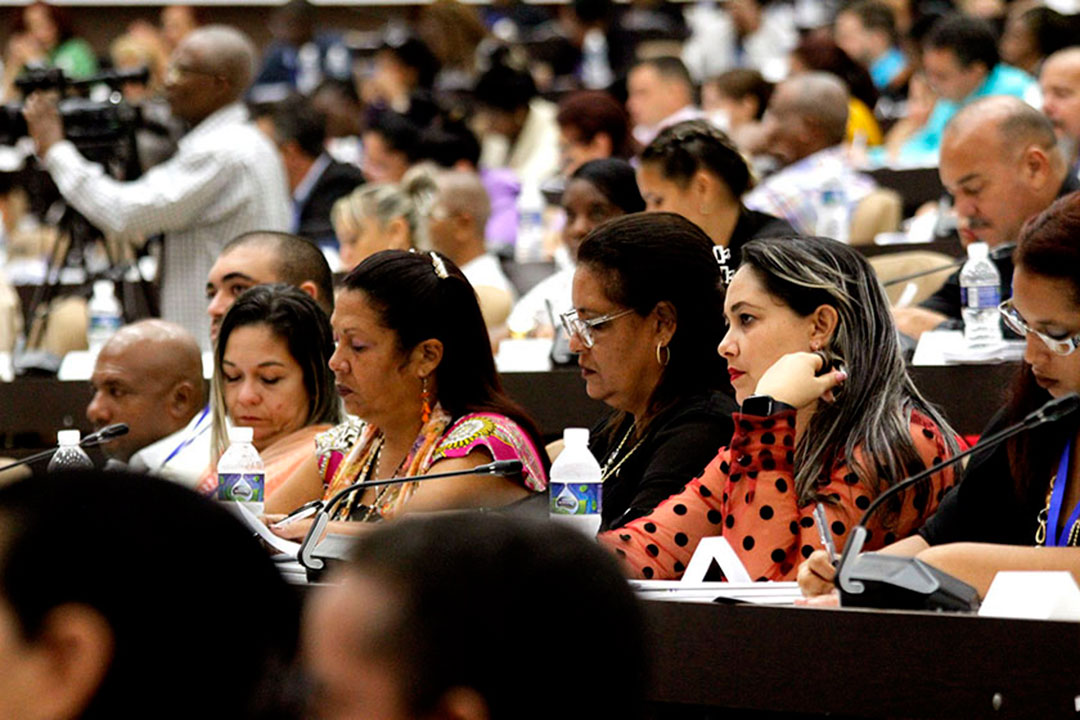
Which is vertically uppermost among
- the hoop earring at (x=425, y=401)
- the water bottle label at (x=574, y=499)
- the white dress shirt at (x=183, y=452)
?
the hoop earring at (x=425, y=401)

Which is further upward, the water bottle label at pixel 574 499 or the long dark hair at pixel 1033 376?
the long dark hair at pixel 1033 376

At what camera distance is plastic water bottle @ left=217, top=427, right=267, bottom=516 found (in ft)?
10.2

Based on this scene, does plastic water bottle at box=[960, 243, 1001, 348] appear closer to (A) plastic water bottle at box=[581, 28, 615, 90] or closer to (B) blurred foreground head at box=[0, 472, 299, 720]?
A: (B) blurred foreground head at box=[0, 472, 299, 720]

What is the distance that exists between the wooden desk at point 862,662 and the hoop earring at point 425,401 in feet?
3.71

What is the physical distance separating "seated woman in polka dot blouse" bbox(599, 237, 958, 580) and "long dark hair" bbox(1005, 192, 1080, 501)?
0.52ft

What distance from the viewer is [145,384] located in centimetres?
406

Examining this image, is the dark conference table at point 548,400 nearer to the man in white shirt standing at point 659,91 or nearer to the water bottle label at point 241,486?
the water bottle label at point 241,486

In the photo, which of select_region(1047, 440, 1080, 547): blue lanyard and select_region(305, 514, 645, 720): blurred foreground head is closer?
select_region(305, 514, 645, 720): blurred foreground head

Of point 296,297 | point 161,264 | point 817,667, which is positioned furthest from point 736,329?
point 161,264

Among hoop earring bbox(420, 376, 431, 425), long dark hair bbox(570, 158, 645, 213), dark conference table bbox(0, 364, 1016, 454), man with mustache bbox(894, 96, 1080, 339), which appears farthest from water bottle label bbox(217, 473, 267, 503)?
long dark hair bbox(570, 158, 645, 213)

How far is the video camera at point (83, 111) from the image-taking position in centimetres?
537

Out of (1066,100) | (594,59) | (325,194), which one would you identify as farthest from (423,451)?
(594,59)

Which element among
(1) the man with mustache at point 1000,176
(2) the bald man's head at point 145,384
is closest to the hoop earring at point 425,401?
(2) the bald man's head at point 145,384

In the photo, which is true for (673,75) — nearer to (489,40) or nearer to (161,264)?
(489,40)
